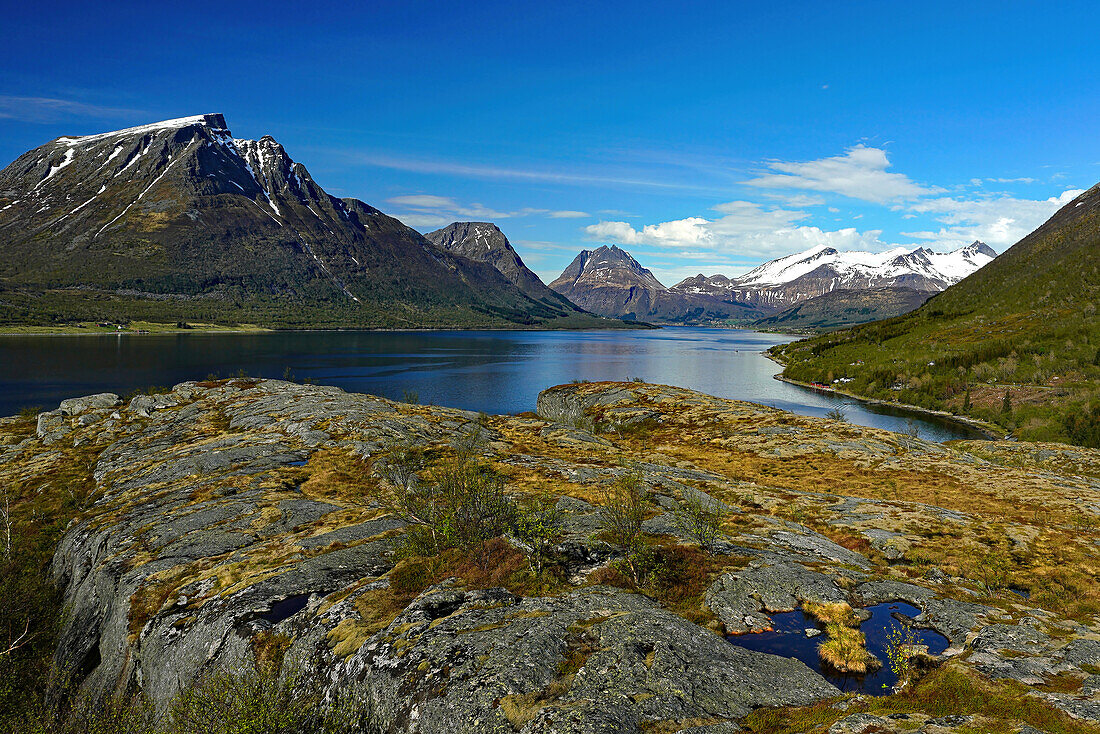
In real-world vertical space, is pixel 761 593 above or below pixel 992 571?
above

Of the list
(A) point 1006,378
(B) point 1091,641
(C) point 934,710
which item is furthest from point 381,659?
(A) point 1006,378

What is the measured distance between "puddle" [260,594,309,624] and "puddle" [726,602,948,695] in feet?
48.4

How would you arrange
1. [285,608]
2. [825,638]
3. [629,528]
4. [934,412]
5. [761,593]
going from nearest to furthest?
[825,638], [285,608], [761,593], [629,528], [934,412]

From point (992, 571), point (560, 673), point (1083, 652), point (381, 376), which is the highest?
point (1083, 652)

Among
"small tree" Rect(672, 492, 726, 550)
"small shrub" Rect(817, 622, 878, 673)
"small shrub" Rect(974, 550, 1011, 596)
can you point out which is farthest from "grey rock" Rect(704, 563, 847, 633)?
"small shrub" Rect(974, 550, 1011, 596)

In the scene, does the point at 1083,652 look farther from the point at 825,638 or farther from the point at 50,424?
the point at 50,424

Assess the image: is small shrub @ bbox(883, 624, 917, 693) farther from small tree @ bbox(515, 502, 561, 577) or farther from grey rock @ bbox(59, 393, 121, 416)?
grey rock @ bbox(59, 393, 121, 416)

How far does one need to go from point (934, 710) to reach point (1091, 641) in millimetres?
8017

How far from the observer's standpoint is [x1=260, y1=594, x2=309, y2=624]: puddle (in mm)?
16531

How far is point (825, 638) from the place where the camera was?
1551 centimetres

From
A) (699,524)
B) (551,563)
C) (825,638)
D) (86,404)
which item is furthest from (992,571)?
(86,404)

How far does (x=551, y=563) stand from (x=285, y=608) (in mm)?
9696

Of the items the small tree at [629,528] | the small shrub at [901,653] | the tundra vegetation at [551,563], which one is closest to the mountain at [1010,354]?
the tundra vegetation at [551,563]

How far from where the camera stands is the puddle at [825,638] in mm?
13453
